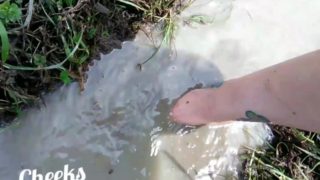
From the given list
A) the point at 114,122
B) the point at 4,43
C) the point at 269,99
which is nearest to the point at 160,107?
the point at 114,122

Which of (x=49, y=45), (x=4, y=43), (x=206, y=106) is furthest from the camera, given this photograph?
(x=206, y=106)

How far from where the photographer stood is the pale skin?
3.98 feet

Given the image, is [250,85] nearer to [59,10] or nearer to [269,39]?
[269,39]

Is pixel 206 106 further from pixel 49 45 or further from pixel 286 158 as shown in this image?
pixel 49 45

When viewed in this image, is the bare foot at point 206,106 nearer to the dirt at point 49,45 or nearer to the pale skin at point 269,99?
the pale skin at point 269,99

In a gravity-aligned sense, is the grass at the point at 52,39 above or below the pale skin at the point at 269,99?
A: above

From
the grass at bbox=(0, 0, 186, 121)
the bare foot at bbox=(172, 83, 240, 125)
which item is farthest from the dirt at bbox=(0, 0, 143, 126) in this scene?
the bare foot at bbox=(172, 83, 240, 125)

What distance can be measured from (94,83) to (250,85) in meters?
0.44

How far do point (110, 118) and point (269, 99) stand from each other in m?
0.46

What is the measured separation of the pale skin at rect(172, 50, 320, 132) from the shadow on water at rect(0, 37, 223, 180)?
7 cm

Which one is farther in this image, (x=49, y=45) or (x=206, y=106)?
(x=206, y=106)

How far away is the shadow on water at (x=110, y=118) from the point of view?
1484 mm

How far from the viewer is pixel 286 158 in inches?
63.3

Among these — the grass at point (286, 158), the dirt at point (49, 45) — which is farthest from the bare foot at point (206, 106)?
the dirt at point (49, 45)
